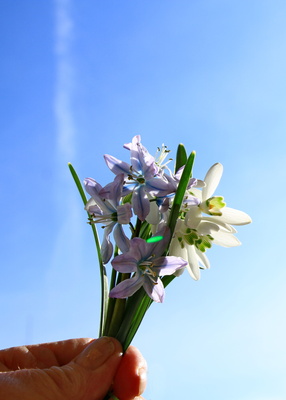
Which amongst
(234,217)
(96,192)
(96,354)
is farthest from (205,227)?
(96,354)

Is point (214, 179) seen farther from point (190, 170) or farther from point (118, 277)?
point (118, 277)

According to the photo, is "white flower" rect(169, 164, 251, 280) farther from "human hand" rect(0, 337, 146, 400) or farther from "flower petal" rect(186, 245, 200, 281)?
"human hand" rect(0, 337, 146, 400)

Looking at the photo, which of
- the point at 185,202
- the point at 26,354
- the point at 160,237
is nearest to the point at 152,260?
the point at 160,237

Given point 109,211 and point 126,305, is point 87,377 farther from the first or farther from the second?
point 109,211

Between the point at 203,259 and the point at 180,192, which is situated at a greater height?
the point at 180,192

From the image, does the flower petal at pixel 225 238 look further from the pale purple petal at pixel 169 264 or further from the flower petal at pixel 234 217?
the pale purple petal at pixel 169 264

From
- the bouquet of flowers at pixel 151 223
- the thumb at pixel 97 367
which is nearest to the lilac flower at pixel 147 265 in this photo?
the bouquet of flowers at pixel 151 223

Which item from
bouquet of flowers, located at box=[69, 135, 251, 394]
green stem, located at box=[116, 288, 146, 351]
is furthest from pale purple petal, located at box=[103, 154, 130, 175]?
green stem, located at box=[116, 288, 146, 351]
